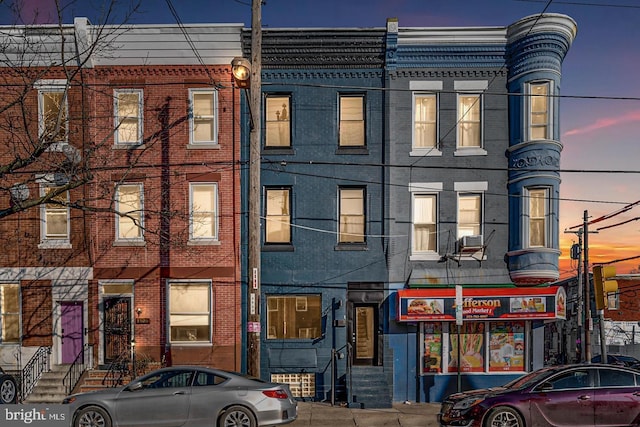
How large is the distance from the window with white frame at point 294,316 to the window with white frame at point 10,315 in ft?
25.7

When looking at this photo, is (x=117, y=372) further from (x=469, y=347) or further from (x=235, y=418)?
(x=469, y=347)

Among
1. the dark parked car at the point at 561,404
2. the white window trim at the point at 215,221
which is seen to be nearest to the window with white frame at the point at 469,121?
the white window trim at the point at 215,221

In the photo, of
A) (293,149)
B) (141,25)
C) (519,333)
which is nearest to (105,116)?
(141,25)

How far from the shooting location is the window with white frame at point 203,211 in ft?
55.5

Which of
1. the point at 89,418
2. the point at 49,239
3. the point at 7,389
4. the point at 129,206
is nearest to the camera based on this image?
the point at 89,418

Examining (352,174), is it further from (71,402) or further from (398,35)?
(71,402)

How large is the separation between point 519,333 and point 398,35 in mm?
10042

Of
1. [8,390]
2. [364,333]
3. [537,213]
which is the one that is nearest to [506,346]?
[537,213]

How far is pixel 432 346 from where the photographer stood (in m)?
16.5

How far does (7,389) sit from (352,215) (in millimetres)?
10478

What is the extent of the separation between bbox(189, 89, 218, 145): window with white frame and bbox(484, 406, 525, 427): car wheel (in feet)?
37.2

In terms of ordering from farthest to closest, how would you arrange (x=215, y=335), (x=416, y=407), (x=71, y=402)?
(x=215, y=335), (x=416, y=407), (x=71, y=402)

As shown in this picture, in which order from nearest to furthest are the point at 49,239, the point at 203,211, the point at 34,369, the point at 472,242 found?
the point at 34,369
the point at 472,242
the point at 49,239
the point at 203,211

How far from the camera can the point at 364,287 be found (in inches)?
656
